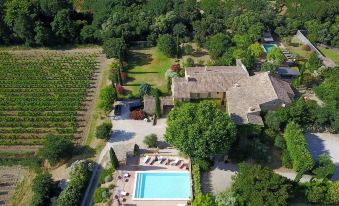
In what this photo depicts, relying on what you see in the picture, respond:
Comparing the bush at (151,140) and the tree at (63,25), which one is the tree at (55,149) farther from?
the tree at (63,25)

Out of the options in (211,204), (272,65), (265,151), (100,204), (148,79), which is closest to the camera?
(211,204)

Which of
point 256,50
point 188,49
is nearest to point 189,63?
point 188,49

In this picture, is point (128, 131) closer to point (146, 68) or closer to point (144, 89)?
point (144, 89)

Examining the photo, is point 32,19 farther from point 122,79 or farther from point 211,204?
point 211,204

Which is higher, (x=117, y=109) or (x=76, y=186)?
(x=117, y=109)

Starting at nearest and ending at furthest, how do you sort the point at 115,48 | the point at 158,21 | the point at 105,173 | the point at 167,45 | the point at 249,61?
the point at 105,173, the point at 249,61, the point at 115,48, the point at 167,45, the point at 158,21

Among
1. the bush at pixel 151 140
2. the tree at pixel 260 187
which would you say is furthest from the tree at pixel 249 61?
the tree at pixel 260 187

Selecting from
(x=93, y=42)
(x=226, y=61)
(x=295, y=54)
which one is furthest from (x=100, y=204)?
(x=295, y=54)
